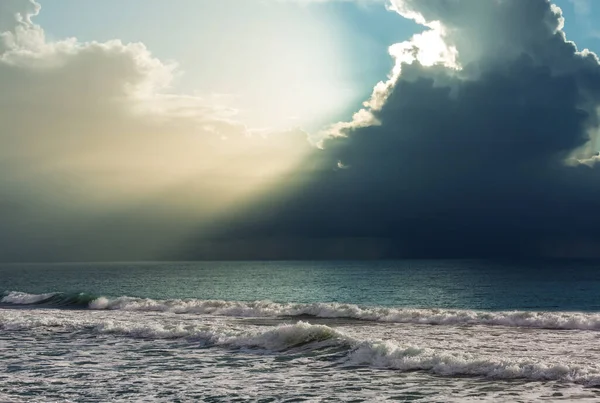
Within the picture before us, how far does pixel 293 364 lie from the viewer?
931 inches

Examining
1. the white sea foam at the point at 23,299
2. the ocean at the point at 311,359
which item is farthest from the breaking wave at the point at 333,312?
the ocean at the point at 311,359

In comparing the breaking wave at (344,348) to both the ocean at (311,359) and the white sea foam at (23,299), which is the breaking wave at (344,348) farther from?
the white sea foam at (23,299)

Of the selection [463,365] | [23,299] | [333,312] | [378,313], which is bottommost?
[23,299]

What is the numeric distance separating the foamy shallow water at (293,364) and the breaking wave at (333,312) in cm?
301

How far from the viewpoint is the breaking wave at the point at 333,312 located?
124ft

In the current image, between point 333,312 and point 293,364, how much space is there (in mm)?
23997

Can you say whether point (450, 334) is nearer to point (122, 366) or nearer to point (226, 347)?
point (226, 347)

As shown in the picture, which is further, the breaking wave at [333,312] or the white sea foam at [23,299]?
the white sea foam at [23,299]

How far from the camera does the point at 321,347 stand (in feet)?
88.4

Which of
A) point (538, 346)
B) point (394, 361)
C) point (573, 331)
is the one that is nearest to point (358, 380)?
point (394, 361)

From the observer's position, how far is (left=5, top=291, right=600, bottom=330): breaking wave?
124 ft

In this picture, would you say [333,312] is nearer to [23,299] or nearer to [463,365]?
[463,365]

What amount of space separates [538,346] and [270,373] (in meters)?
14.4

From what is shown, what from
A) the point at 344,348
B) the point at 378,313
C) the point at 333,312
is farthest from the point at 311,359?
the point at 333,312
